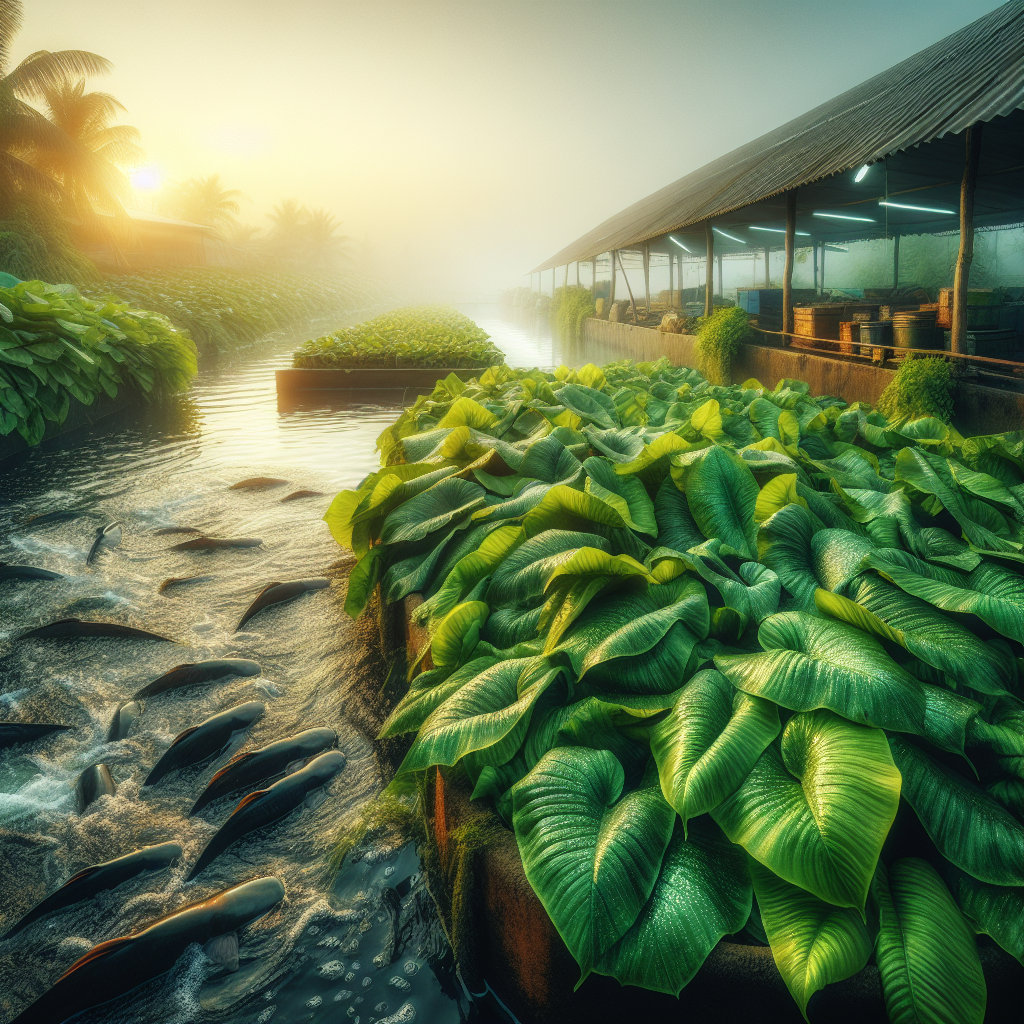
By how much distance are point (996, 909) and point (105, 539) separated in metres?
5.58

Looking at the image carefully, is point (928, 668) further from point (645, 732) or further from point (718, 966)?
point (718, 966)

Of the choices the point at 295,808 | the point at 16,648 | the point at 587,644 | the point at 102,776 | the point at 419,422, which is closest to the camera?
the point at 587,644

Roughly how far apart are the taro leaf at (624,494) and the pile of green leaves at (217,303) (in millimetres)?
12686

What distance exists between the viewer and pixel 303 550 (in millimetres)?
5145

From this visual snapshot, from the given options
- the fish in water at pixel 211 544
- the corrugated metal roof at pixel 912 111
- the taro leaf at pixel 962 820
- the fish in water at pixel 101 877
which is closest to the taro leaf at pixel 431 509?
the fish in water at pixel 101 877

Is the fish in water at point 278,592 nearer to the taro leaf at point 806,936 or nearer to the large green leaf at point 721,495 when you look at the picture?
the large green leaf at point 721,495

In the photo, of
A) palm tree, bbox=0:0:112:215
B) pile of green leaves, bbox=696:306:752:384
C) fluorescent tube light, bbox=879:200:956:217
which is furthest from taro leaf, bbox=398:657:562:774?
palm tree, bbox=0:0:112:215

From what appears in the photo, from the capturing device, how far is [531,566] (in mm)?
2045

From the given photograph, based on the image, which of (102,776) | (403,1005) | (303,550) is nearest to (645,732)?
(403,1005)

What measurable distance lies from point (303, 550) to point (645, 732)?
158 inches

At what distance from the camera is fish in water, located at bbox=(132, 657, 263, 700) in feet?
10.6

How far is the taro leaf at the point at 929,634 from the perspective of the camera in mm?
1506

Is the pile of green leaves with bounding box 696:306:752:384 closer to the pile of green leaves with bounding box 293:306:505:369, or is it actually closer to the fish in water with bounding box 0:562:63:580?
the pile of green leaves with bounding box 293:306:505:369

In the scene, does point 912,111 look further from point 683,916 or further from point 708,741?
point 683,916
